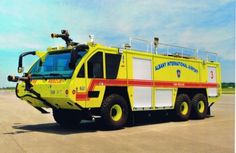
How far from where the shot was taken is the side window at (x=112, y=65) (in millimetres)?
11992

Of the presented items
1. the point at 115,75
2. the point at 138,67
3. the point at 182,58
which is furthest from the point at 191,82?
the point at 115,75

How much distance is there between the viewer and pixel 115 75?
481 inches

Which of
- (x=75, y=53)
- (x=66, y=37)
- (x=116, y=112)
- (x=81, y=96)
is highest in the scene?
(x=66, y=37)

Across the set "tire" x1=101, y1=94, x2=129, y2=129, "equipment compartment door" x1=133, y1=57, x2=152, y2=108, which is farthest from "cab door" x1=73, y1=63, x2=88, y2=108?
"equipment compartment door" x1=133, y1=57, x2=152, y2=108

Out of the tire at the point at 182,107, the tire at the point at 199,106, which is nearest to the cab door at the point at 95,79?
the tire at the point at 182,107

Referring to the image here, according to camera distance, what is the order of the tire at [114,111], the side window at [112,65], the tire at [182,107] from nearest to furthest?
the tire at [114,111] < the side window at [112,65] < the tire at [182,107]

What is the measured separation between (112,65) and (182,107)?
182 inches

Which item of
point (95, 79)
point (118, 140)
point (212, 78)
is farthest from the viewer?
point (212, 78)

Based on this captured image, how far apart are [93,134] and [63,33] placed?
3574 millimetres

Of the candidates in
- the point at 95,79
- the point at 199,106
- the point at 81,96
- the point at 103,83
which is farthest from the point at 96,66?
the point at 199,106

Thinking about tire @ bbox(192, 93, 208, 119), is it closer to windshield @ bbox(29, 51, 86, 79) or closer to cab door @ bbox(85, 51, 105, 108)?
cab door @ bbox(85, 51, 105, 108)

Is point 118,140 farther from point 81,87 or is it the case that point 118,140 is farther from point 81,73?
point 81,73

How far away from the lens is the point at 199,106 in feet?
53.8

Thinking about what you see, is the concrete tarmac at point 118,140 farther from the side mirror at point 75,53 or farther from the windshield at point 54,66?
the side mirror at point 75,53
